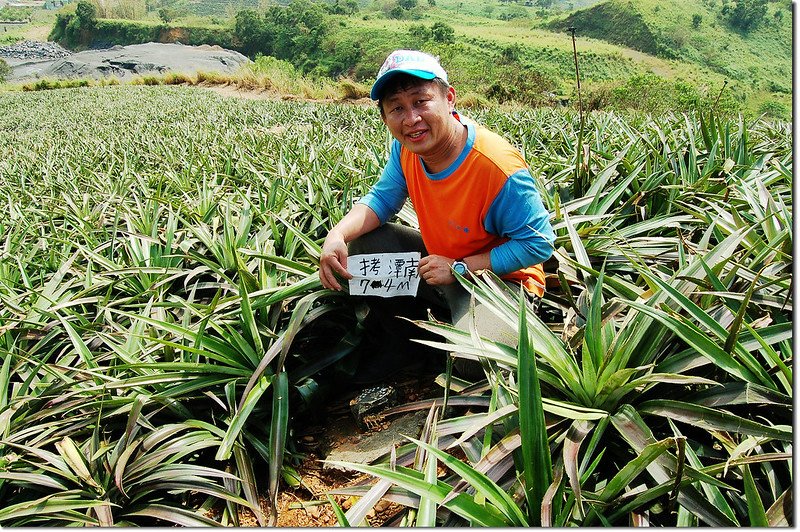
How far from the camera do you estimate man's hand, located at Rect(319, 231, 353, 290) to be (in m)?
1.67

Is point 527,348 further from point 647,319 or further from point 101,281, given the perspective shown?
point 101,281

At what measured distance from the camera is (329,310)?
179 centimetres

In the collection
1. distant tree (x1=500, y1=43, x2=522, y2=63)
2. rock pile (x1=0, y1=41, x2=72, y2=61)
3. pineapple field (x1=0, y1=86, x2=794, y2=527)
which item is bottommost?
pineapple field (x1=0, y1=86, x2=794, y2=527)

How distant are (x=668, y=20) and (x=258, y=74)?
38.6 meters

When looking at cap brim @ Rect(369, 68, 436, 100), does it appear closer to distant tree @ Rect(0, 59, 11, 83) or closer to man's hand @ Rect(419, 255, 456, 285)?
man's hand @ Rect(419, 255, 456, 285)

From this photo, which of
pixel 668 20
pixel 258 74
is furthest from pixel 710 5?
pixel 258 74

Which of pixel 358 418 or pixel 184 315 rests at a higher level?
pixel 184 315

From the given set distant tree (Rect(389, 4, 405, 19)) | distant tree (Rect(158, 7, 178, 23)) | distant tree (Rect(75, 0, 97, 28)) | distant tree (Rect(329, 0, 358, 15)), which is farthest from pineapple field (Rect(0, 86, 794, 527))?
distant tree (Rect(158, 7, 178, 23))

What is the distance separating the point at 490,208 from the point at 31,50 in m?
53.5

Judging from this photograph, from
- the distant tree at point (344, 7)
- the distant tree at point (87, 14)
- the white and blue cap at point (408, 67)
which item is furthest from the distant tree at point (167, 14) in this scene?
the white and blue cap at point (408, 67)

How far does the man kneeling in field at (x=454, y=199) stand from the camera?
55.7 inches

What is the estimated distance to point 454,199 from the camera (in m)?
1.52

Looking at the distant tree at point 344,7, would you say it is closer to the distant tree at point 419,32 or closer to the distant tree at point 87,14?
the distant tree at point 419,32

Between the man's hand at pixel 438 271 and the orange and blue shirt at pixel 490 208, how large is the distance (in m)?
0.10
